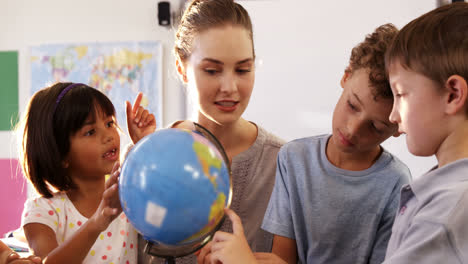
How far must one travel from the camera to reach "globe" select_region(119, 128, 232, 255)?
821 mm

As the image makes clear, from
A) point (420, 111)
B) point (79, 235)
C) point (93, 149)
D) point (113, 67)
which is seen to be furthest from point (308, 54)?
point (79, 235)

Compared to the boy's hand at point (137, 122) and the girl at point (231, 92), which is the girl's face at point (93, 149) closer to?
the boy's hand at point (137, 122)

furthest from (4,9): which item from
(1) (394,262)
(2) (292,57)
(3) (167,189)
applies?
(1) (394,262)

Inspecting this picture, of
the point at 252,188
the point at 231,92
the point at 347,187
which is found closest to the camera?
the point at 347,187

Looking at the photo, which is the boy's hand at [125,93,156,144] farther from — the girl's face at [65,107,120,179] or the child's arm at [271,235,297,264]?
the child's arm at [271,235,297,264]

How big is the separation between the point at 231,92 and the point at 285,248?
0.54 m

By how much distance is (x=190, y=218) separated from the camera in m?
0.83

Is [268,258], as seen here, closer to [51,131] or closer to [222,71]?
[222,71]

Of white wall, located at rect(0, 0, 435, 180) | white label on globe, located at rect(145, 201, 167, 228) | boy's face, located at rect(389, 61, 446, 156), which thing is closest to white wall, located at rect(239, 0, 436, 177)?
white wall, located at rect(0, 0, 435, 180)

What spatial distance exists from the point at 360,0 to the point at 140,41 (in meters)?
1.70

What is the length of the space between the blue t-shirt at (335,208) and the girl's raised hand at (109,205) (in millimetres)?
482

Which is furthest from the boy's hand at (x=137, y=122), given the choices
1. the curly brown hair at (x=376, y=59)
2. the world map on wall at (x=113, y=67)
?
the world map on wall at (x=113, y=67)

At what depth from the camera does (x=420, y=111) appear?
904mm

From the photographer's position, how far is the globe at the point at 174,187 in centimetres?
82
